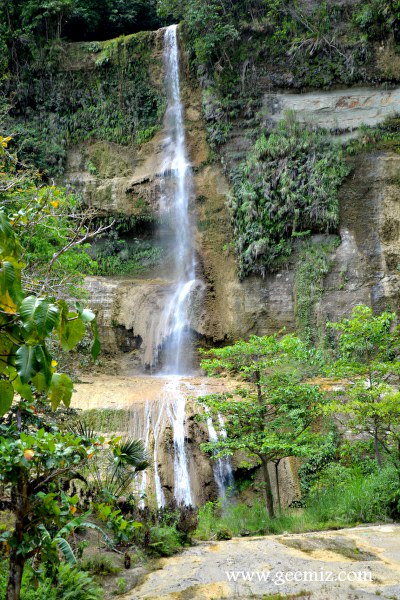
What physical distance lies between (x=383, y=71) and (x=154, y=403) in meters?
15.6

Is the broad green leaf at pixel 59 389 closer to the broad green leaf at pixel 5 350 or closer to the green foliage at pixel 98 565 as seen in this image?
the broad green leaf at pixel 5 350

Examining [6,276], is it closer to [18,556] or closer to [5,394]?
[5,394]

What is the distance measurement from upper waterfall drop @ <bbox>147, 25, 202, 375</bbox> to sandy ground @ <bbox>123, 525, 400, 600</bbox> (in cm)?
1202

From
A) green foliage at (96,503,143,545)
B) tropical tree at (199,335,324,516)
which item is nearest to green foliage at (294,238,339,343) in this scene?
tropical tree at (199,335,324,516)

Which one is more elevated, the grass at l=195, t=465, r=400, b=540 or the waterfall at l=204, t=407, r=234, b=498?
the waterfall at l=204, t=407, r=234, b=498

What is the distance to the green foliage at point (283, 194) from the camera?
65.4ft

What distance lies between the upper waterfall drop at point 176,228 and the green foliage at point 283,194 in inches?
99.1

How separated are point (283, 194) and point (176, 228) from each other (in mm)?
5099

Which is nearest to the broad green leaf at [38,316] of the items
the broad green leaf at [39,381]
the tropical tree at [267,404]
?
the broad green leaf at [39,381]

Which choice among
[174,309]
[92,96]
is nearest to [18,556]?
[174,309]

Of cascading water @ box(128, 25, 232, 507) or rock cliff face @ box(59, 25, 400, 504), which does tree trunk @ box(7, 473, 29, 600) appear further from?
rock cliff face @ box(59, 25, 400, 504)

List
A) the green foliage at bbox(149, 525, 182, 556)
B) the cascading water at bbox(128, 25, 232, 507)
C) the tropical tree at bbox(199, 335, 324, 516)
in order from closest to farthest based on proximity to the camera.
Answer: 1. the green foliage at bbox(149, 525, 182, 556)
2. the tropical tree at bbox(199, 335, 324, 516)
3. the cascading water at bbox(128, 25, 232, 507)

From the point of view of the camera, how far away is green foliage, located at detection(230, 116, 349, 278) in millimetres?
19938

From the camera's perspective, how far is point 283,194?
2014cm
